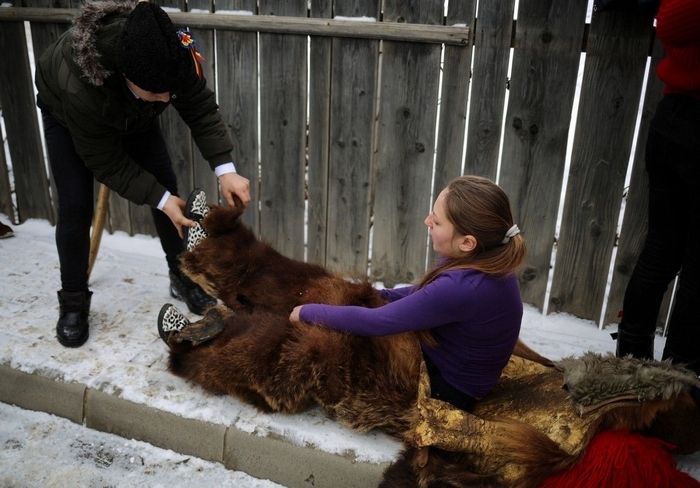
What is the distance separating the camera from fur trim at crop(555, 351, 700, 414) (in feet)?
6.46

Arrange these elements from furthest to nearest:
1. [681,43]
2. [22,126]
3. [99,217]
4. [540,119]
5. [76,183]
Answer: [22,126] → [99,217] → [540,119] → [76,183] → [681,43]

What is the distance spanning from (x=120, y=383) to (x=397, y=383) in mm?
1219

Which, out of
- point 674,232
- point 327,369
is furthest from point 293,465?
point 674,232

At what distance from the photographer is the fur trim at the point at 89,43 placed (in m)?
2.38

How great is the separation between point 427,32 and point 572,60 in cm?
72

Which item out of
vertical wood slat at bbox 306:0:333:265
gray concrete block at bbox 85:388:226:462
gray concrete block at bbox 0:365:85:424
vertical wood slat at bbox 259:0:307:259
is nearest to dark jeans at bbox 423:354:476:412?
gray concrete block at bbox 85:388:226:462

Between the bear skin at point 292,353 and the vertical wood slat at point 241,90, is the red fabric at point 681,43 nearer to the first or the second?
the bear skin at point 292,353

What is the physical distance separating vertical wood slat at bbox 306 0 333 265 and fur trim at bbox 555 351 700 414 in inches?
74.1

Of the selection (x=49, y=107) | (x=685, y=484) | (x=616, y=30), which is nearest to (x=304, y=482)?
(x=685, y=484)

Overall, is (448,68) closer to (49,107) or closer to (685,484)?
(49,107)

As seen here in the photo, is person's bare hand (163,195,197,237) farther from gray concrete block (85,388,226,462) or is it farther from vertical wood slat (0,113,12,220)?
vertical wood slat (0,113,12,220)

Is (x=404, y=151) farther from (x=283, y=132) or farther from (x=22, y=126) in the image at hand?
(x=22, y=126)

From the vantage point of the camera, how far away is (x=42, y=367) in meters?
2.64

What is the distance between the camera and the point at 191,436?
2.37 meters
